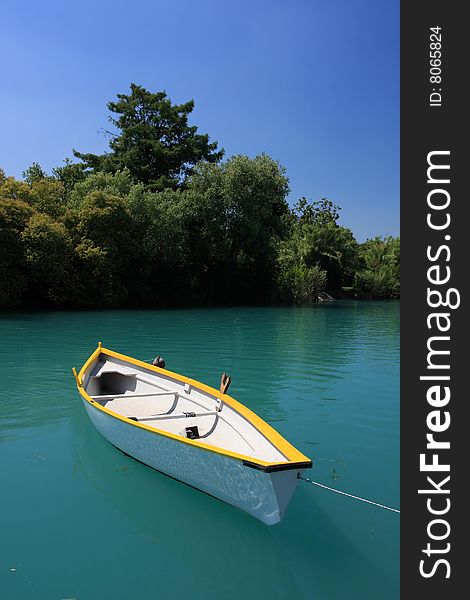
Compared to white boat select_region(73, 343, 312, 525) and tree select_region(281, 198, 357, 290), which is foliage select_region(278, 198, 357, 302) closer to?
tree select_region(281, 198, 357, 290)

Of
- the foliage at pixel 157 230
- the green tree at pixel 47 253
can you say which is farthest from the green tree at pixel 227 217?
the green tree at pixel 47 253

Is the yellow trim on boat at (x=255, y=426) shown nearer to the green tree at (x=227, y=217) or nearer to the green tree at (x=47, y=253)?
the green tree at (x=47, y=253)

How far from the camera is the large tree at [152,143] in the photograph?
45.2 m

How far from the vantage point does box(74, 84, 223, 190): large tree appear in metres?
45.2

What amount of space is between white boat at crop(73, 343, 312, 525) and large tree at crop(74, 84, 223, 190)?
35.7m

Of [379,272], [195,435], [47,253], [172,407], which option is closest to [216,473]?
[195,435]

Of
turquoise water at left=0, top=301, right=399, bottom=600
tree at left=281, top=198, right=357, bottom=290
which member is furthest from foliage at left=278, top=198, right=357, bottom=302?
turquoise water at left=0, top=301, right=399, bottom=600

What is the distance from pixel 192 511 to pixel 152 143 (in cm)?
4320

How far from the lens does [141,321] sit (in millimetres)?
25453

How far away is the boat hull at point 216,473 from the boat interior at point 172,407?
27 centimetres

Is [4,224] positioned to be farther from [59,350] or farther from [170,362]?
[170,362]

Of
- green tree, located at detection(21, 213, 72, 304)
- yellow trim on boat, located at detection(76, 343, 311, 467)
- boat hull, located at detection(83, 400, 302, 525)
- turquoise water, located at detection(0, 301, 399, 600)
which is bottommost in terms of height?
turquoise water, located at detection(0, 301, 399, 600)

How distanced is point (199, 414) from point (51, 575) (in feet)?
10.00

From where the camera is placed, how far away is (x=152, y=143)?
150 feet
